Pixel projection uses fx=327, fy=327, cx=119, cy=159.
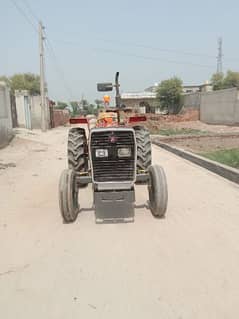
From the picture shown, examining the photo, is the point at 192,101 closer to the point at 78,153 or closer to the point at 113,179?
the point at 78,153

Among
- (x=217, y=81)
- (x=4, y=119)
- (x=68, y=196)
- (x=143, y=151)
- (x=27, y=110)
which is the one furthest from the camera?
(x=217, y=81)

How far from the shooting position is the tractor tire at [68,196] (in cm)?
465

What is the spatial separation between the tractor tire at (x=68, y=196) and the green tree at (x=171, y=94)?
139ft

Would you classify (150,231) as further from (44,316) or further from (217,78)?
(217,78)

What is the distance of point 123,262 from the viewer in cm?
357

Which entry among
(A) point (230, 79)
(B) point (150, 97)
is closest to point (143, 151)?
(A) point (230, 79)

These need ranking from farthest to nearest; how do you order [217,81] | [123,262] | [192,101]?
[217,81], [192,101], [123,262]

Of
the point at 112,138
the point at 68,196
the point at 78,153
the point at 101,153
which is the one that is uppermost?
the point at 112,138

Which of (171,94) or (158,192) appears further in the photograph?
(171,94)

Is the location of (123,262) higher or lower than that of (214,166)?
lower

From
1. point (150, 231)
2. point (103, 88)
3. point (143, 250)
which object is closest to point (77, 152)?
point (103, 88)

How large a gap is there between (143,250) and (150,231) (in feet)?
1.96

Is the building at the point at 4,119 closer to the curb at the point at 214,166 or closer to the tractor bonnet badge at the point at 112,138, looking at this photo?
the curb at the point at 214,166

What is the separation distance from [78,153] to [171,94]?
141 ft
